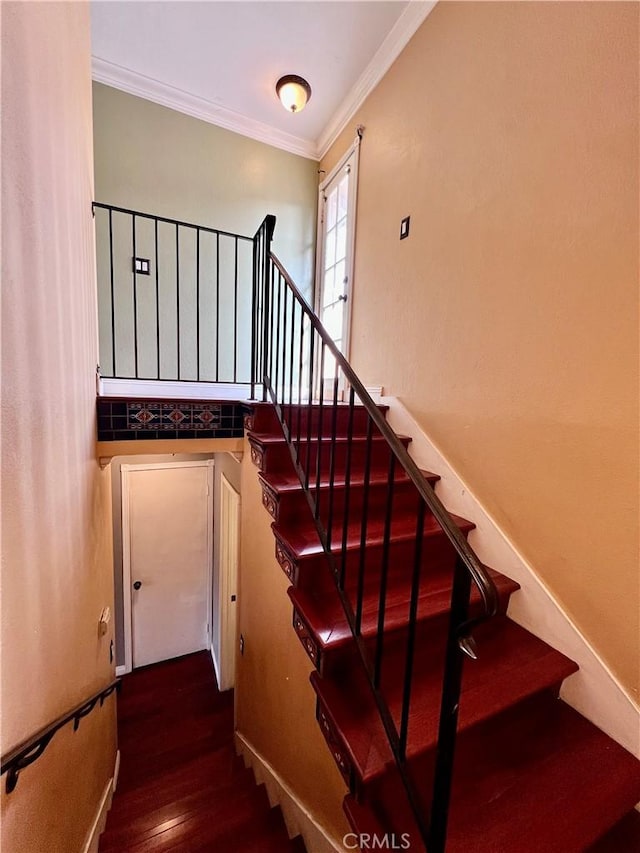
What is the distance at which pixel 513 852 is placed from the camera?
0.88 meters

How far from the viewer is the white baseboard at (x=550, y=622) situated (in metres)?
1.14

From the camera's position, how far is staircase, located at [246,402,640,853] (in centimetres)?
94

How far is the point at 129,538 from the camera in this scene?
342 centimetres

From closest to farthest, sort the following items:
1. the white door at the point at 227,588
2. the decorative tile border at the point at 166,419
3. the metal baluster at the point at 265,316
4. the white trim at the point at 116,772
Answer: the decorative tile border at the point at 166,419, the metal baluster at the point at 265,316, the white trim at the point at 116,772, the white door at the point at 227,588

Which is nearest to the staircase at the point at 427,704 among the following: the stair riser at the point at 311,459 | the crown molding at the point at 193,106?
the stair riser at the point at 311,459

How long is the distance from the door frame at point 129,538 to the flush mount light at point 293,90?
3302 mm

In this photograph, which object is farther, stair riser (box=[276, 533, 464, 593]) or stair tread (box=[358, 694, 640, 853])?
stair riser (box=[276, 533, 464, 593])

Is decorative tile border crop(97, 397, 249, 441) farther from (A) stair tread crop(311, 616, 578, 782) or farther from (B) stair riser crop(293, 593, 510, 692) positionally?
(A) stair tread crop(311, 616, 578, 782)

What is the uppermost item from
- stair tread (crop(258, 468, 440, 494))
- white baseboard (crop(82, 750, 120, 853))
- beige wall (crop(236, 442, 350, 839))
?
stair tread (crop(258, 468, 440, 494))

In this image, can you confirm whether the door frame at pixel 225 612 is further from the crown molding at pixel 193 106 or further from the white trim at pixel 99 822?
the crown molding at pixel 193 106

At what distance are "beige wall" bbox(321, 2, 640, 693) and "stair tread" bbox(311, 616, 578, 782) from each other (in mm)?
229

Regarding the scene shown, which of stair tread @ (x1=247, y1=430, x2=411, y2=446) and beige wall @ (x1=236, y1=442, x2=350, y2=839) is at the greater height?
stair tread @ (x1=247, y1=430, x2=411, y2=446)

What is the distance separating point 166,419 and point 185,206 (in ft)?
7.23

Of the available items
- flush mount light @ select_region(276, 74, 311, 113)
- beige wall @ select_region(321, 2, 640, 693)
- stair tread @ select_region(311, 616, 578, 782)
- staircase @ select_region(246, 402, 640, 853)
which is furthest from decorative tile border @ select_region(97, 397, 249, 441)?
flush mount light @ select_region(276, 74, 311, 113)
